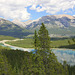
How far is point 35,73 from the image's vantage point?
1470 inches

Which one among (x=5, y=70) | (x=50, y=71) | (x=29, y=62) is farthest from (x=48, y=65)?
(x=5, y=70)

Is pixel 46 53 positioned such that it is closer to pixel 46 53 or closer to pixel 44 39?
pixel 46 53

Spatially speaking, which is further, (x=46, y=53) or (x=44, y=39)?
(x=44, y=39)

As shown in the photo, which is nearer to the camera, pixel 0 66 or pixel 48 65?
pixel 48 65

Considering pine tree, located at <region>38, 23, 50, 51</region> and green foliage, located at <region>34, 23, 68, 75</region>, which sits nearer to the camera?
green foliage, located at <region>34, 23, 68, 75</region>

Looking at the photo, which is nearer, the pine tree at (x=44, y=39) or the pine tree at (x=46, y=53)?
the pine tree at (x=46, y=53)

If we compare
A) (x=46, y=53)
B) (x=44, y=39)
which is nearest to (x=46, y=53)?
(x=46, y=53)

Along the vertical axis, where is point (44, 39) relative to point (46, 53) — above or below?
above

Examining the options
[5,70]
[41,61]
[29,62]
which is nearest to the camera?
[41,61]

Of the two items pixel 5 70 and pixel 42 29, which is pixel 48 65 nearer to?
pixel 42 29

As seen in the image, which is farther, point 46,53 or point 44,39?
point 44,39

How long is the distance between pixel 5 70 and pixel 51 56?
23.2 m

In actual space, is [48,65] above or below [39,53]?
below

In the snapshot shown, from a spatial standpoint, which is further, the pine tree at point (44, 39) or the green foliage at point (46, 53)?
the pine tree at point (44, 39)
